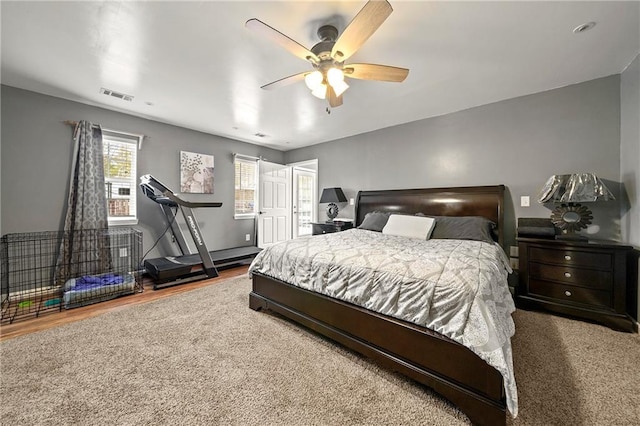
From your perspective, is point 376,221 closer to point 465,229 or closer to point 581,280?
point 465,229

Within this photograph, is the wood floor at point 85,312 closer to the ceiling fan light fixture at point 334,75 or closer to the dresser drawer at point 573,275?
the ceiling fan light fixture at point 334,75

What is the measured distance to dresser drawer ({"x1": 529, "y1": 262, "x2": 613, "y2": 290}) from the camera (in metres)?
2.30

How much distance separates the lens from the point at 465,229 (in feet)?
9.55

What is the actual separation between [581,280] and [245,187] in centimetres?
529

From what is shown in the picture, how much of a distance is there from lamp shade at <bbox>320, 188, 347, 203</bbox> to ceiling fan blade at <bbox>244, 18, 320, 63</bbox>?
9.38ft

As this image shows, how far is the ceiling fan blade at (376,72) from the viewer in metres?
1.99

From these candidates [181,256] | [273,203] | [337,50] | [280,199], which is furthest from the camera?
[280,199]

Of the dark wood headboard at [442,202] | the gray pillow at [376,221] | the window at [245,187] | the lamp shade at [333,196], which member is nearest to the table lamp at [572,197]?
the dark wood headboard at [442,202]

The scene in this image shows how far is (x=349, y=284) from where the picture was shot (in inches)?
73.4

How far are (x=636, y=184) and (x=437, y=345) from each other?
2.71 meters

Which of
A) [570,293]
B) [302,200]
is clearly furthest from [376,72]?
[302,200]

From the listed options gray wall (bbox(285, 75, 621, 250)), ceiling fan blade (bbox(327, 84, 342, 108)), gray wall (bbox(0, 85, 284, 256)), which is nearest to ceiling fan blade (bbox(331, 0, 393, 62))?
ceiling fan blade (bbox(327, 84, 342, 108))

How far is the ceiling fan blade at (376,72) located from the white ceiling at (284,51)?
0.27 metres

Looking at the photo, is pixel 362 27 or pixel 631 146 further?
pixel 631 146
